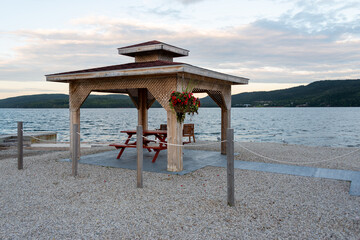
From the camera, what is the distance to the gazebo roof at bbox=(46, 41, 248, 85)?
6.74 metres

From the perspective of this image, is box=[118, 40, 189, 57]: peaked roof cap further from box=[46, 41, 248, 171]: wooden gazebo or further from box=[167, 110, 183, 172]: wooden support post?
box=[167, 110, 183, 172]: wooden support post

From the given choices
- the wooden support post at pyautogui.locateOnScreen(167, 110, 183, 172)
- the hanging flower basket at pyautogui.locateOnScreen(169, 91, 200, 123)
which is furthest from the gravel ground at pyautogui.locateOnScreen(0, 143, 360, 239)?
the hanging flower basket at pyautogui.locateOnScreen(169, 91, 200, 123)

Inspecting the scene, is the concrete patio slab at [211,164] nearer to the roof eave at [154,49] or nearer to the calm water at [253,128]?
the calm water at [253,128]

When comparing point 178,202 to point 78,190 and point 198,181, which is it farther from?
point 78,190

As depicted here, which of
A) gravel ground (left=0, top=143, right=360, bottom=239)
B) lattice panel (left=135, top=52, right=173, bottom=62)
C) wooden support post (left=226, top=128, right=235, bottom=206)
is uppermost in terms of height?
lattice panel (left=135, top=52, right=173, bottom=62)

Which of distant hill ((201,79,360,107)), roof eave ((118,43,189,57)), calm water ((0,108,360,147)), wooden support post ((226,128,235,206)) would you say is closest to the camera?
wooden support post ((226,128,235,206))

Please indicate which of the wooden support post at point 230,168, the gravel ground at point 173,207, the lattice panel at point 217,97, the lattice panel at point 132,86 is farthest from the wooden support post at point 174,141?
the lattice panel at point 217,97

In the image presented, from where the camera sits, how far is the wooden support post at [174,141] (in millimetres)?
7164

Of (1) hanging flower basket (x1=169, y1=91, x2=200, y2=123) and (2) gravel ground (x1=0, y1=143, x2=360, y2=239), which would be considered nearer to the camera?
(2) gravel ground (x1=0, y1=143, x2=360, y2=239)

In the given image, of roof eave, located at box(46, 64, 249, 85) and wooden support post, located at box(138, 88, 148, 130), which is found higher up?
roof eave, located at box(46, 64, 249, 85)

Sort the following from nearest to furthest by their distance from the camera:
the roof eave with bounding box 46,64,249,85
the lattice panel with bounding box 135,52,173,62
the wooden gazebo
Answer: the roof eave with bounding box 46,64,249,85 < the wooden gazebo < the lattice panel with bounding box 135,52,173,62

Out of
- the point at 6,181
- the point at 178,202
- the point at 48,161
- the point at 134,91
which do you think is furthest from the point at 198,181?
the point at 134,91

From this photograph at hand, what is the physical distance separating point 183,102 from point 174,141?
1.06m

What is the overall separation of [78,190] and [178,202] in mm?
2172
